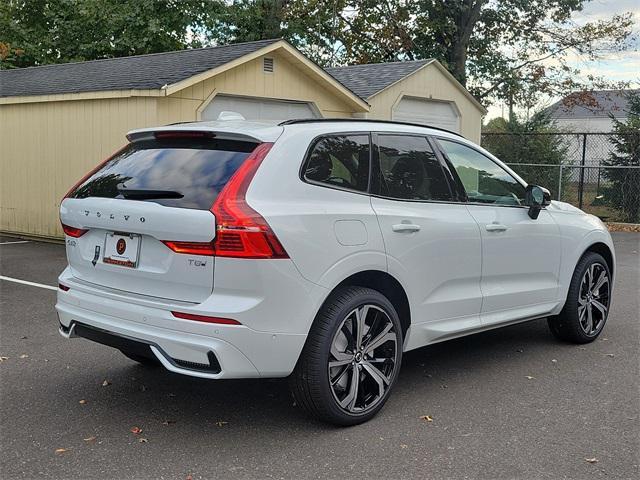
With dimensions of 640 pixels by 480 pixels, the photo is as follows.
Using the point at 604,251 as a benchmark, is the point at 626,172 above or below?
above

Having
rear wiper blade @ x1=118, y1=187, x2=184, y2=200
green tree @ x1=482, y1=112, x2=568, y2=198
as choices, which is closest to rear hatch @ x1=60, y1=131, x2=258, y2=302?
rear wiper blade @ x1=118, y1=187, x2=184, y2=200

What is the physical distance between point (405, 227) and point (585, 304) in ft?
8.05

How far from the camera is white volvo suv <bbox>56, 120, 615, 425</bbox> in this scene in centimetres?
371

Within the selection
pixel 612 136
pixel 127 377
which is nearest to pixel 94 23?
pixel 612 136

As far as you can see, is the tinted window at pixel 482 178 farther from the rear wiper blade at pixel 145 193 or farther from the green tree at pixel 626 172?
the green tree at pixel 626 172

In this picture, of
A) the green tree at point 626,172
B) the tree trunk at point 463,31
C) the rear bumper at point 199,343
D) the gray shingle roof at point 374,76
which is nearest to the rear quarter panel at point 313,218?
the rear bumper at point 199,343

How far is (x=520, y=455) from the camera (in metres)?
3.80

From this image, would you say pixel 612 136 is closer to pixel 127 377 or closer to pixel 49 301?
pixel 49 301

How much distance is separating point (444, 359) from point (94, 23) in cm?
2300

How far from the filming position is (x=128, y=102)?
11906 mm

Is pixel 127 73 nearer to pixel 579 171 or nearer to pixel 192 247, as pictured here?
pixel 192 247

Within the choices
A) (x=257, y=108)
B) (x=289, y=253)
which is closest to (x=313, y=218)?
(x=289, y=253)

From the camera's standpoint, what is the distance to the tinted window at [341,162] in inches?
165

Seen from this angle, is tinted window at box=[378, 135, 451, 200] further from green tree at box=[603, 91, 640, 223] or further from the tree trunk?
the tree trunk
